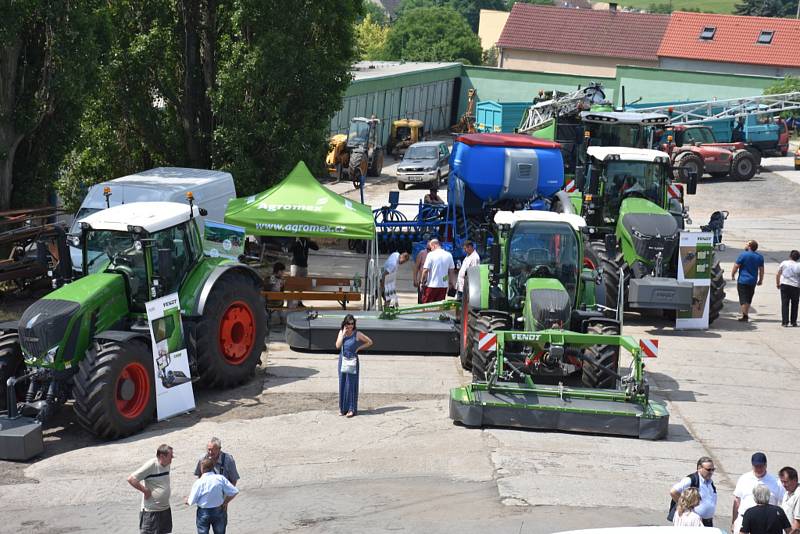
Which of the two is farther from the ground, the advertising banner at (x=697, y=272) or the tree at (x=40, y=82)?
the tree at (x=40, y=82)

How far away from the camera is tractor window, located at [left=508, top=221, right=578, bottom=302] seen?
51.8 feet

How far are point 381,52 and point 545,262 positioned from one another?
67162 millimetres

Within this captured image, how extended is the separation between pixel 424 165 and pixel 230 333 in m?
20.6

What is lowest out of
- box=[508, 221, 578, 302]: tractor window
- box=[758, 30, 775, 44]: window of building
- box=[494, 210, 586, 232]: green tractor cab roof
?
box=[508, 221, 578, 302]: tractor window

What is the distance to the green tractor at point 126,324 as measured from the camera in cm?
1305

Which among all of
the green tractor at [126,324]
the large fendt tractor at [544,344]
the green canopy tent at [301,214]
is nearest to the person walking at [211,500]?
the green tractor at [126,324]

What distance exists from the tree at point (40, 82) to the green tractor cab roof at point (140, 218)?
6690 millimetres

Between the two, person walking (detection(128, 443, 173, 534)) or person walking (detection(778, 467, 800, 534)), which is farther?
person walking (detection(128, 443, 173, 534))

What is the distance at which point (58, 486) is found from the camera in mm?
12070

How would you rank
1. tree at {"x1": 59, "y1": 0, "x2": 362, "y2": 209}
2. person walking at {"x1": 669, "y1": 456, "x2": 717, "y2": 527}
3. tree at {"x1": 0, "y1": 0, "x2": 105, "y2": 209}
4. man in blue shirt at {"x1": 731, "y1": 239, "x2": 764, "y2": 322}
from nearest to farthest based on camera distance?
person walking at {"x1": 669, "y1": 456, "x2": 717, "y2": 527}
man in blue shirt at {"x1": 731, "y1": 239, "x2": 764, "y2": 322}
tree at {"x1": 0, "y1": 0, "x2": 105, "y2": 209}
tree at {"x1": 59, "y1": 0, "x2": 362, "y2": 209}

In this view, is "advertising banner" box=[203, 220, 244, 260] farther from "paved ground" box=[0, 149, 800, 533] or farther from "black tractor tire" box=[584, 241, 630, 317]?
"black tractor tire" box=[584, 241, 630, 317]

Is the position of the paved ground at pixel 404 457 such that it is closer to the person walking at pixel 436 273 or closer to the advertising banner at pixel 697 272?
the advertising banner at pixel 697 272

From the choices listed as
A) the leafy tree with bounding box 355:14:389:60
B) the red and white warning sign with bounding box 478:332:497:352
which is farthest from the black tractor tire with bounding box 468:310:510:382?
the leafy tree with bounding box 355:14:389:60

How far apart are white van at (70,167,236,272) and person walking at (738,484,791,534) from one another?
11.9 meters
